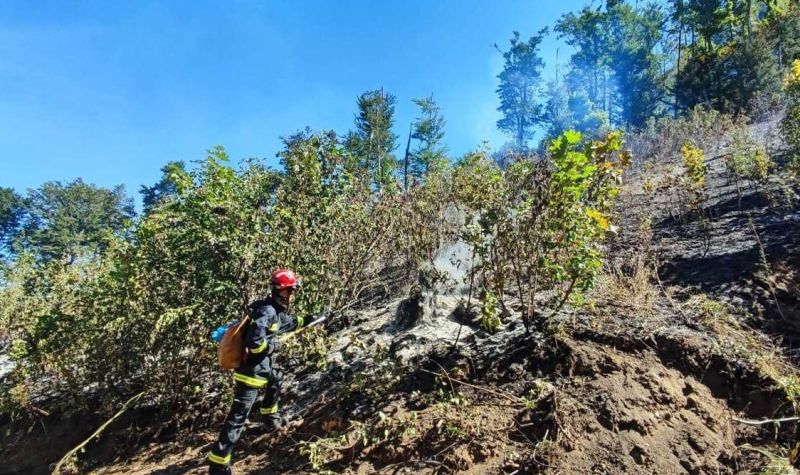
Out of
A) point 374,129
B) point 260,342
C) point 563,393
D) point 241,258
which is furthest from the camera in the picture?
point 374,129

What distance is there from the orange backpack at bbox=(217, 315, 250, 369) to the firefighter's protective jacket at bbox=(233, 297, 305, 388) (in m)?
0.05

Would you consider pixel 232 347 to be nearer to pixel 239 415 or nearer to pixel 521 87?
pixel 239 415

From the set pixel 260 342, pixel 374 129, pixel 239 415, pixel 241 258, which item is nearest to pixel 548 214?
pixel 260 342

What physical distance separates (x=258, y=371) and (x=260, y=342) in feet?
1.18

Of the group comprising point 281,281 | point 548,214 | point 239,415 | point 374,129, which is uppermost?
point 374,129

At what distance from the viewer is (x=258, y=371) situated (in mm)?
4078

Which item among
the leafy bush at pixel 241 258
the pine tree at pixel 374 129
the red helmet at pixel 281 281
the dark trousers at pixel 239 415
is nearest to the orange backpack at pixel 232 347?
the dark trousers at pixel 239 415

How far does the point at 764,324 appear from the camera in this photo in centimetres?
405

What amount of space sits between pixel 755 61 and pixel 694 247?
18.1 meters

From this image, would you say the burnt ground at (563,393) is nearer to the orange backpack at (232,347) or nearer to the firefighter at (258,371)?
the firefighter at (258,371)

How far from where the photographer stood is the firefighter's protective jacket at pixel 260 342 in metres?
3.91

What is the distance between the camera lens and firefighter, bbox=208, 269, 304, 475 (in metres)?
3.79

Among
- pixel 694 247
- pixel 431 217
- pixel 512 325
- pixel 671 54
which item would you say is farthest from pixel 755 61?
pixel 512 325

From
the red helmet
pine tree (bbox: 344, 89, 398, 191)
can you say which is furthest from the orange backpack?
pine tree (bbox: 344, 89, 398, 191)
